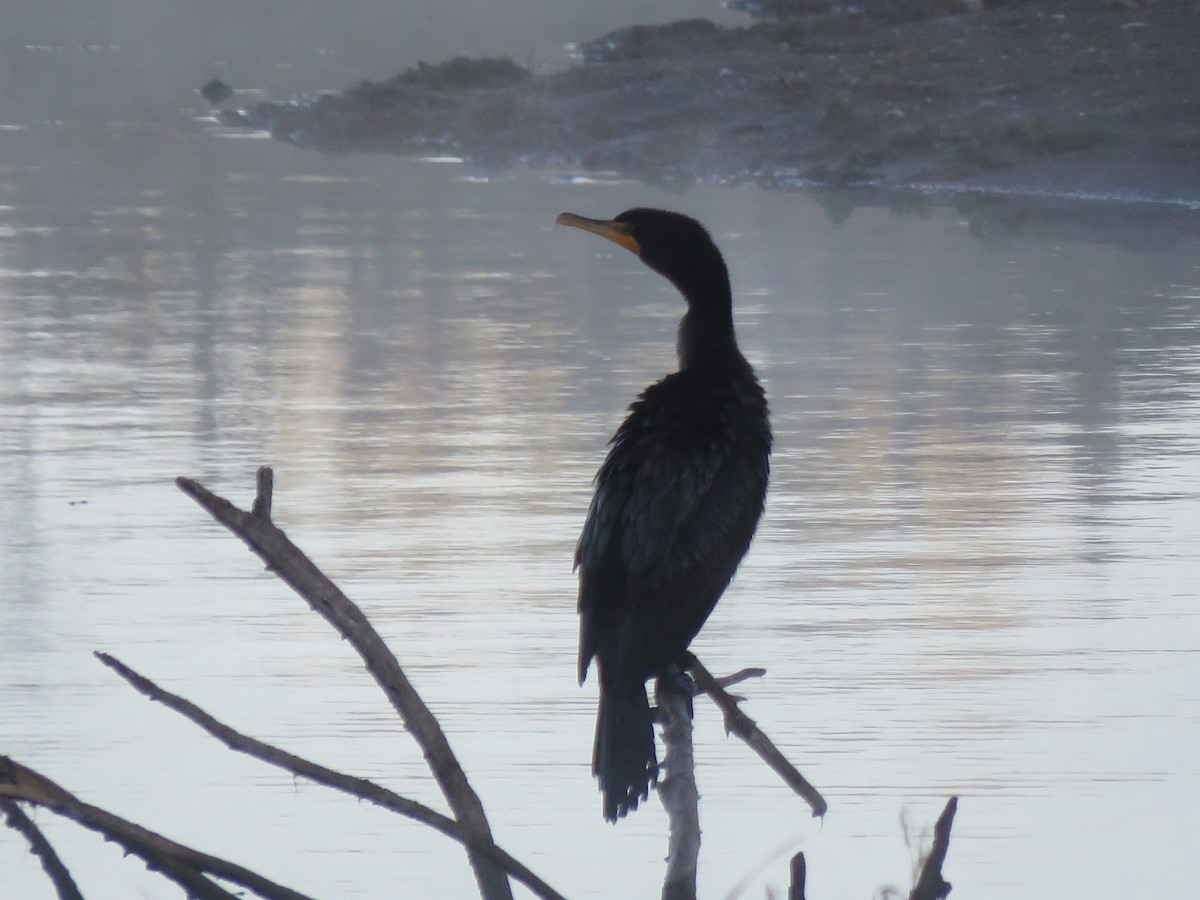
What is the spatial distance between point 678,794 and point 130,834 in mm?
752

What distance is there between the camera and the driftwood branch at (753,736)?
264 centimetres

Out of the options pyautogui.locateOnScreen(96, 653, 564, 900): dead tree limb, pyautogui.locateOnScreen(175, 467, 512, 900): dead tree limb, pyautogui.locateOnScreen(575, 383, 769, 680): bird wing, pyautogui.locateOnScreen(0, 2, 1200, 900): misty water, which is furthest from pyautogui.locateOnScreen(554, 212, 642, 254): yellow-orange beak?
pyautogui.locateOnScreen(96, 653, 564, 900): dead tree limb

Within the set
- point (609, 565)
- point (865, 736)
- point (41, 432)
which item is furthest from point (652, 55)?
point (609, 565)

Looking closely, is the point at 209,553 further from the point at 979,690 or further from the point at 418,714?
the point at 418,714

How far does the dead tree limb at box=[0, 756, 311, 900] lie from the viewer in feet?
7.06

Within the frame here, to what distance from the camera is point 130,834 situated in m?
2.18

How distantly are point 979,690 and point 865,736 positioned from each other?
46cm

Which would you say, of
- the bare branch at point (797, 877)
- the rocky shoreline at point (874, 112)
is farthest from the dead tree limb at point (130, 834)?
the rocky shoreline at point (874, 112)

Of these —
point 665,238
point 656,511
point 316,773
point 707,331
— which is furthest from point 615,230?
point 316,773

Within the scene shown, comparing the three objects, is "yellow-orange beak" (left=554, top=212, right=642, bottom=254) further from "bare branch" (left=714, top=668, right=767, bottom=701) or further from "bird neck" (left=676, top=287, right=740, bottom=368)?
"bare branch" (left=714, top=668, right=767, bottom=701)

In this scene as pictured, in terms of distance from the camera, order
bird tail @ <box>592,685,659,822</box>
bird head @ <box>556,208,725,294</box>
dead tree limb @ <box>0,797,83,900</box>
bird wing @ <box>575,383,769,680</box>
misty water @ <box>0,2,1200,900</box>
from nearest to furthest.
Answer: dead tree limb @ <box>0,797,83,900</box> → bird tail @ <box>592,685,659,822</box> → bird wing @ <box>575,383,769,680</box> → bird head @ <box>556,208,725,294</box> → misty water @ <box>0,2,1200,900</box>

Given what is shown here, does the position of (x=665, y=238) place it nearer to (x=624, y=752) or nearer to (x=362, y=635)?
(x=624, y=752)

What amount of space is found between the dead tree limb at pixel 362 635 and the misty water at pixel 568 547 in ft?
3.25

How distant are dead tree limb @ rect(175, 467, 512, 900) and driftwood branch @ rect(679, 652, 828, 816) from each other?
1.21 ft
